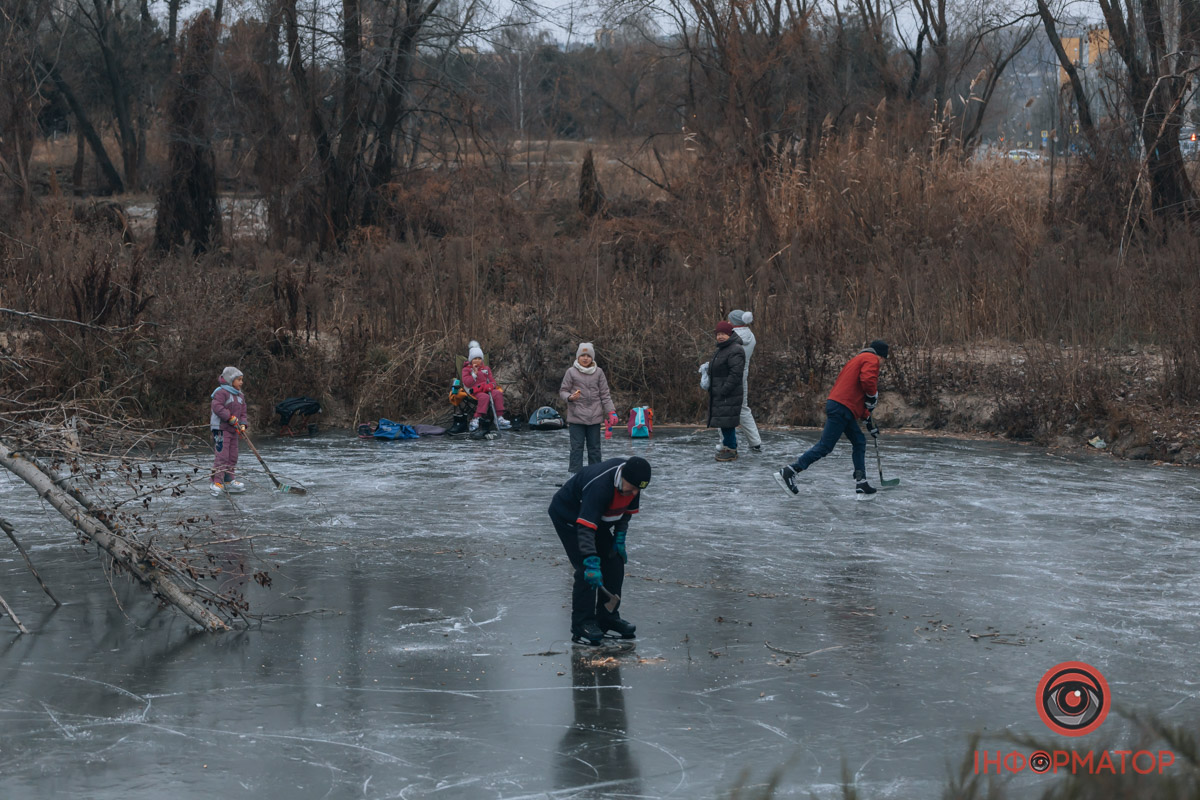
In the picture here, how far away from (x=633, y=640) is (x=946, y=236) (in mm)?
17880

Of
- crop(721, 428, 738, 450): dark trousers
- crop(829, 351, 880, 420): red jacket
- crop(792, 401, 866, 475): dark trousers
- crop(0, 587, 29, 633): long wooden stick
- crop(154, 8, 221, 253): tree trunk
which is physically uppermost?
crop(154, 8, 221, 253): tree trunk

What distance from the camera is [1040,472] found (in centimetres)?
1363

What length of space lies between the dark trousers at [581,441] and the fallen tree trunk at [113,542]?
5.85m

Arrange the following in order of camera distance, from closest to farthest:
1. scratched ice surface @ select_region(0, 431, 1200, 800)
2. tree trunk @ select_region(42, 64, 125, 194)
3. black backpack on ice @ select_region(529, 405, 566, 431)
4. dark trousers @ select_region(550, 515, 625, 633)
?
scratched ice surface @ select_region(0, 431, 1200, 800) < dark trousers @ select_region(550, 515, 625, 633) < black backpack on ice @ select_region(529, 405, 566, 431) < tree trunk @ select_region(42, 64, 125, 194)

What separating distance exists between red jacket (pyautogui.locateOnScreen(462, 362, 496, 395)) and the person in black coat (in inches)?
160

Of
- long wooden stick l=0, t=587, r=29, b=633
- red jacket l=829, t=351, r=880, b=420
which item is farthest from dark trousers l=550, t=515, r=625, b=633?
red jacket l=829, t=351, r=880, b=420

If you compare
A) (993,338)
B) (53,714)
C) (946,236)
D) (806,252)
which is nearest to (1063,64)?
(946,236)

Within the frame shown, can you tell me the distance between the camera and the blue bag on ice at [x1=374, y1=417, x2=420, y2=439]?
17.1 m

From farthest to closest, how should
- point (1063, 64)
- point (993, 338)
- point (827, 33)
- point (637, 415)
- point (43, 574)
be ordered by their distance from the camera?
point (827, 33) → point (1063, 64) → point (993, 338) → point (637, 415) → point (43, 574)

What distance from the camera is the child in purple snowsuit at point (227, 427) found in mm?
12086

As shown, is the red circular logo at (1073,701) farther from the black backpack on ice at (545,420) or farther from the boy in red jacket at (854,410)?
the black backpack on ice at (545,420)

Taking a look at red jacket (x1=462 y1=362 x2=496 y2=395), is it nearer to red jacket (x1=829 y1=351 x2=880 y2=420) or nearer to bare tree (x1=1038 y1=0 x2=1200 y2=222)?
red jacket (x1=829 y1=351 x2=880 y2=420)

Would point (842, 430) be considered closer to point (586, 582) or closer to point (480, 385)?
point (586, 582)

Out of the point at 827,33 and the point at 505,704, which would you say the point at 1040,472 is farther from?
the point at 827,33
